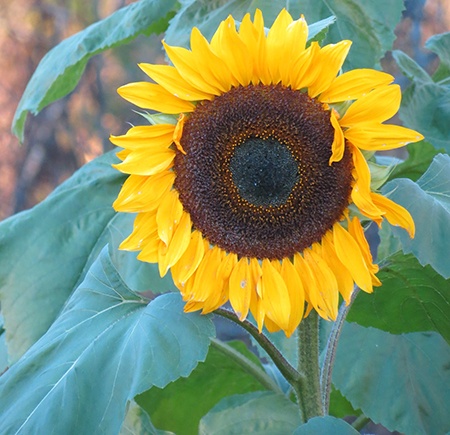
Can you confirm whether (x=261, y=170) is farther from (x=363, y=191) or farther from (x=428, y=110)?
(x=428, y=110)

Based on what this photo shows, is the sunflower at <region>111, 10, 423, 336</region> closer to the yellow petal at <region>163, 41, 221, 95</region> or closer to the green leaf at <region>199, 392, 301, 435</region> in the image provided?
the yellow petal at <region>163, 41, 221, 95</region>

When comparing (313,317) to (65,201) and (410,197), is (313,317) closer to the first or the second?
(410,197)

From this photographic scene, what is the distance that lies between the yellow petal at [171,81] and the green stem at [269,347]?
0.69 ft

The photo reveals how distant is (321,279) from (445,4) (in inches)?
99.2

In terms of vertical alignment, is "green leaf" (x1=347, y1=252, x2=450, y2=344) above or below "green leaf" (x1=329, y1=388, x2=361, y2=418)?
above

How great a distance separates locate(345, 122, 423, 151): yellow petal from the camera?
2.37 ft

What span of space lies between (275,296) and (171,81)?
23cm

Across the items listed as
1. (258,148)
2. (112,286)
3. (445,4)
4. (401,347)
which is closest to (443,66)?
(401,347)

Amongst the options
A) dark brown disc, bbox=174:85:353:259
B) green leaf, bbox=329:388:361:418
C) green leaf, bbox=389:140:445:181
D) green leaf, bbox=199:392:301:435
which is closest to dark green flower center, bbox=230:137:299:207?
dark brown disc, bbox=174:85:353:259

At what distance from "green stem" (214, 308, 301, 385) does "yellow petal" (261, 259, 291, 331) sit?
2 centimetres

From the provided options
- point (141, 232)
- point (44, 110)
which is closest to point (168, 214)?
point (141, 232)

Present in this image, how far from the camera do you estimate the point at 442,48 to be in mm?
1268

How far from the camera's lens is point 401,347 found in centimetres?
110

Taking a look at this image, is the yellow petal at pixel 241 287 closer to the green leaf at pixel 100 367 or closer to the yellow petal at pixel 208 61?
the green leaf at pixel 100 367
